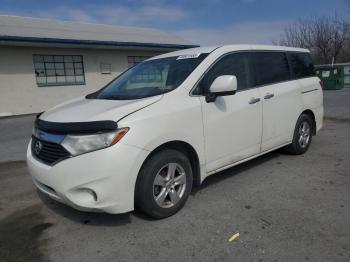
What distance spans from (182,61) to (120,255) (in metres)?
2.42

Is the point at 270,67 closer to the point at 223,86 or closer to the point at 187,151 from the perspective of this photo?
the point at 223,86

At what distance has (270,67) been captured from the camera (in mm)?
4574

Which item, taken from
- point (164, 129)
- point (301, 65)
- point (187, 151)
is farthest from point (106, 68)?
point (164, 129)

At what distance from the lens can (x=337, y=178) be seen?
13.9 feet

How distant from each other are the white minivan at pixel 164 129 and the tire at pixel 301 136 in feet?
0.87

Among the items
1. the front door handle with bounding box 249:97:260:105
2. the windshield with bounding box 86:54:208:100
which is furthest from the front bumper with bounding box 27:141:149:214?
the front door handle with bounding box 249:97:260:105

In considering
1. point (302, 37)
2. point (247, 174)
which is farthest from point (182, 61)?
point (302, 37)

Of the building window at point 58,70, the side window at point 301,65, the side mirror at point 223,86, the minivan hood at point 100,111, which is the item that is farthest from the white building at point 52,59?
the side mirror at point 223,86

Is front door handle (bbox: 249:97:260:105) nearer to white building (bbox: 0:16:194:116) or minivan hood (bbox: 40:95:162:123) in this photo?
minivan hood (bbox: 40:95:162:123)

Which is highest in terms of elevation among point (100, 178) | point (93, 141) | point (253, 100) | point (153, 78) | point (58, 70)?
point (58, 70)

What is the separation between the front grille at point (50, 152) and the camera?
2837mm

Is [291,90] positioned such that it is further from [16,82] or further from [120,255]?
[16,82]

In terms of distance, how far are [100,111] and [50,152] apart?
2.08ft

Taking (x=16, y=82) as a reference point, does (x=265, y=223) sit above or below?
below
